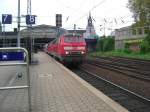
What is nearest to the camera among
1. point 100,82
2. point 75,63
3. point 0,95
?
point 0,95

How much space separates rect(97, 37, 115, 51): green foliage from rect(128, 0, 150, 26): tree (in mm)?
28688

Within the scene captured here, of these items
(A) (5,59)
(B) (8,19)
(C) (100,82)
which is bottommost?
(C) (100,82)

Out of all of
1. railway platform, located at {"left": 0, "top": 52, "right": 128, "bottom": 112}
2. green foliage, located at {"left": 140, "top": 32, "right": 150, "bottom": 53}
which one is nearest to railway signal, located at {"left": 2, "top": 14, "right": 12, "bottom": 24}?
railway platform, located at {"left": 0, "top": 52, "right": 128, "bottom": 112}

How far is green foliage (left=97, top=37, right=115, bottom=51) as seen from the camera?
84.9 metres

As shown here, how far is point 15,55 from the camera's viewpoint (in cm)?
837

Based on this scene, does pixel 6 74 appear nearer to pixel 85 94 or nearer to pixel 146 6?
pixel 85 94

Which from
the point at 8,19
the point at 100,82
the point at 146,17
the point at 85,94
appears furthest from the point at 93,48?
the point at 85,94

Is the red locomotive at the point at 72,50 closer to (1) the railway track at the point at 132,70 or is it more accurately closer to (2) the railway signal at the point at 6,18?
(1) the railway track at the point at 132,70

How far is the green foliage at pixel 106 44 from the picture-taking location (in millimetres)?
84875

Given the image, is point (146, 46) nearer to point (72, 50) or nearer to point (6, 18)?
point (6, 18)

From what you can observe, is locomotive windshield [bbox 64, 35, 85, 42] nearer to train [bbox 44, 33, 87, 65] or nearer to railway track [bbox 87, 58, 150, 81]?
train [bbox 44, 33, 87, 65]

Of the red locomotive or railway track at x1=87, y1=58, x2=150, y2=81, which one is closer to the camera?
railway track at x1=87, y1=58, x2=150, y2=81

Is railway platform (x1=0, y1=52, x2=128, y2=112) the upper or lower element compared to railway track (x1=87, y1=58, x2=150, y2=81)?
upper

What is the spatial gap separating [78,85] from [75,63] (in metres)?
15.3
